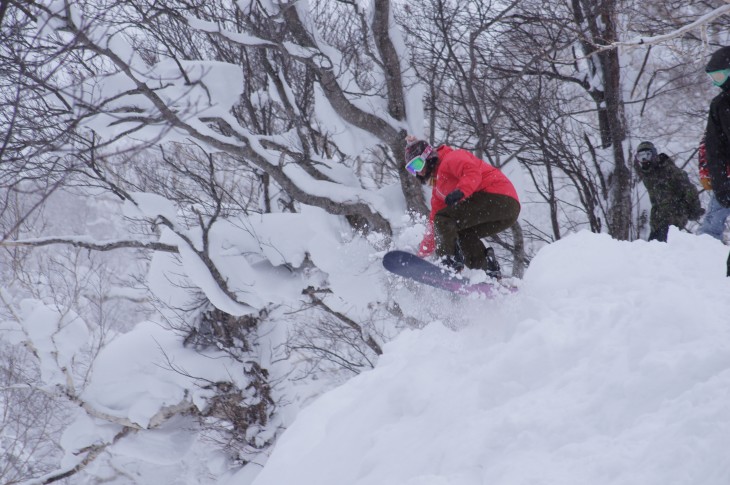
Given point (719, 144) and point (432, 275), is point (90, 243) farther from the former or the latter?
point (719, 144)

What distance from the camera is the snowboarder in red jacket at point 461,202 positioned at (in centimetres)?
441

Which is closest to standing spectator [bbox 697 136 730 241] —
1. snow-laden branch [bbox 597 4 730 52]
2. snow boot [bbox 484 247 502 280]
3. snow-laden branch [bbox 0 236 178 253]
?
snow-laden branch [bbox 597 4 730 52]

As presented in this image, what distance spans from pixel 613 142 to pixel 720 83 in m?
5.73

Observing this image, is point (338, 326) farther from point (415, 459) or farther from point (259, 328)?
point (415, 459)

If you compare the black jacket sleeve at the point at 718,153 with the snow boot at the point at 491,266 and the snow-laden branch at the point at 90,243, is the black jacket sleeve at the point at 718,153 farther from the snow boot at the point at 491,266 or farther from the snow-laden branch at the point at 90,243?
the snow-laden branch at the point at 90,243

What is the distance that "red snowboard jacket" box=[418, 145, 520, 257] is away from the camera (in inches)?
171

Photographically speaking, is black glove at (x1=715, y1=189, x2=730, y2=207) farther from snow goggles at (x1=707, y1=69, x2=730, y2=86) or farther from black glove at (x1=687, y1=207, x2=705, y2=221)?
black glove at (x1=687, y1=207, x2=705, y2=221)

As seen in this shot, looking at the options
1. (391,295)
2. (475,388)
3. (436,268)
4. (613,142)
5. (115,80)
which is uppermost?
(115,80)

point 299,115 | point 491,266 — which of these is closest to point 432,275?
point 491,266

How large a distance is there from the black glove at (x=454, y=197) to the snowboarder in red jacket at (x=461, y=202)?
25 mm

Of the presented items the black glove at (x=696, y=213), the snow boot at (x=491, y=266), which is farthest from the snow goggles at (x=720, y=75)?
the black glove at (x=696, y=213)

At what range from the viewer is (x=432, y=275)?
174 inches

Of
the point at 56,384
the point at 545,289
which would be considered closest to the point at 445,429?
the point at 545,289

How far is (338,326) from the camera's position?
1290 centimetres
